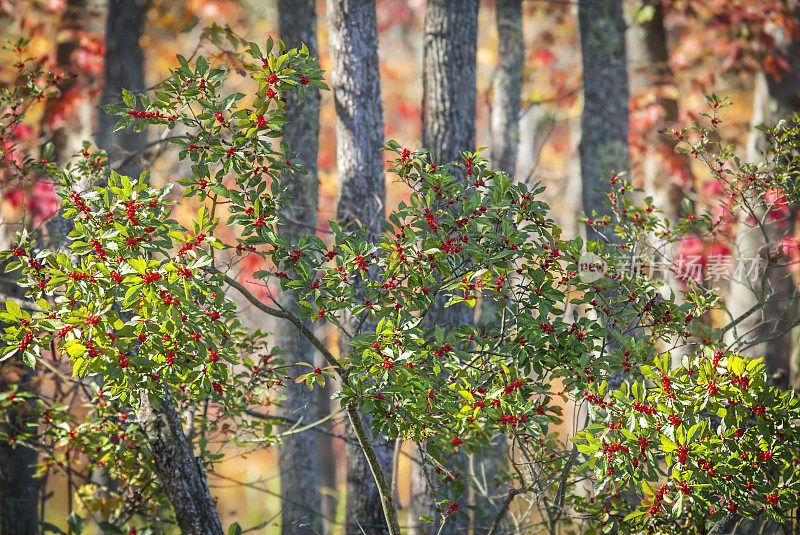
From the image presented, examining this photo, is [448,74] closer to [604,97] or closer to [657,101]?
[604,97]

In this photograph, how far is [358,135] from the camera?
4.44 meters

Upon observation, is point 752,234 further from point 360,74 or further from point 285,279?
point 285,279

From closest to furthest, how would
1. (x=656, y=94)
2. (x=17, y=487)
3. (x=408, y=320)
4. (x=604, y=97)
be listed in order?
(x=408, y=320), (x=17, y=487), (x=604, y=97), (x=656, y=94)

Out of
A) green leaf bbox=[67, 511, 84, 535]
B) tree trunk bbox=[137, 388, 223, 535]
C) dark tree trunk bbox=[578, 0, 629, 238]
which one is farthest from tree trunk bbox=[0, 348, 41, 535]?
dark tree trunk bbox=[578, 0, 629, 238]

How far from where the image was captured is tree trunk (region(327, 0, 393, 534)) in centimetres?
438

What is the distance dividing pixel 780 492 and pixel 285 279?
7.70 ft

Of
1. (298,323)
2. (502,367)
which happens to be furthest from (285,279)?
(502,367)

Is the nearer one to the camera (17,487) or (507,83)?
(17,487)

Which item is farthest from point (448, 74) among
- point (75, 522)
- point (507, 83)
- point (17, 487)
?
point (17, 487)

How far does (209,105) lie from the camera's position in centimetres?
276

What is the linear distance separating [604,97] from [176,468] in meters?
4.71

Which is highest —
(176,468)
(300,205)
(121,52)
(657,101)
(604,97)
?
(121,52)

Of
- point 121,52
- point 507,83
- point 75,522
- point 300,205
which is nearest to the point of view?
point 75,522

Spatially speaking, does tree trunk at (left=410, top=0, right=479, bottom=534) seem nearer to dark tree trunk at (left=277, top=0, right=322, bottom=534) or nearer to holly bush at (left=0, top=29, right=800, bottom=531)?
dark tree trunk at (left=277, top=0, right=322, bottom=534)
